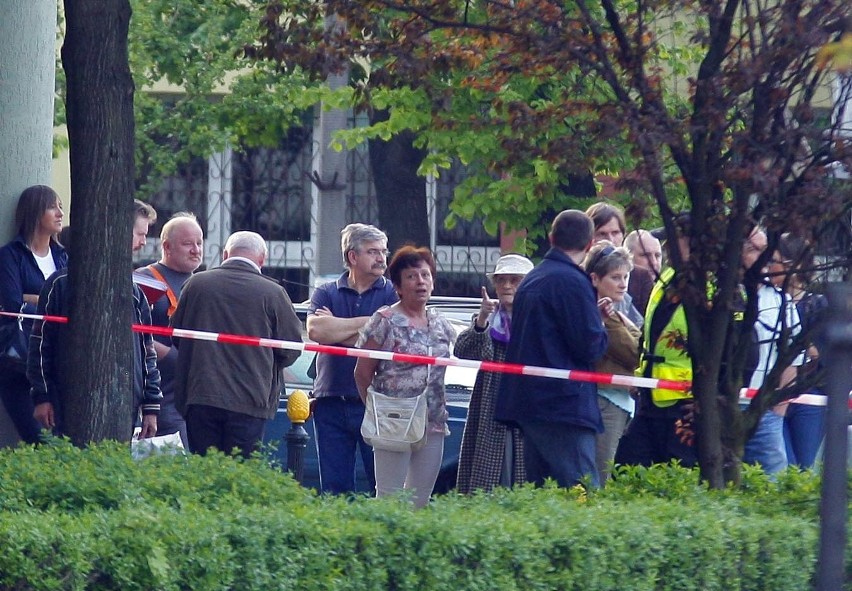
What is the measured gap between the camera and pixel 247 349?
25.5 feet

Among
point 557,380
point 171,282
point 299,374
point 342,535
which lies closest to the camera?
point 342,535

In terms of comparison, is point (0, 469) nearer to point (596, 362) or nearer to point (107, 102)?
point (107, 102)

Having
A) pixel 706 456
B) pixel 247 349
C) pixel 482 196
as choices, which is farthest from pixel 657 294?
pixel 482 196

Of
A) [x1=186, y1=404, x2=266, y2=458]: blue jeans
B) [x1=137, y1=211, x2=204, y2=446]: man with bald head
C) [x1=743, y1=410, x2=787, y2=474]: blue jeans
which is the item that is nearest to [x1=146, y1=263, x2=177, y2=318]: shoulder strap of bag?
[x1=137, y1=211, x2=204, y2=446]: man with bald head

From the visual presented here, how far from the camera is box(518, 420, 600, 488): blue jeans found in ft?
22.5

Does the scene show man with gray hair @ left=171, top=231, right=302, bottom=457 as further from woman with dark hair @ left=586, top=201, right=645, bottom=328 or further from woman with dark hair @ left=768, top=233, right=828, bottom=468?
woman with dark hair @ left=768, top=233, right=828, bottom=468

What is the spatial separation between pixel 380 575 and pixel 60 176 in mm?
19524

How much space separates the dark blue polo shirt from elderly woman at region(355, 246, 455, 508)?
0.94 feet

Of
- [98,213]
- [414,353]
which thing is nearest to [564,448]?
[414,353]

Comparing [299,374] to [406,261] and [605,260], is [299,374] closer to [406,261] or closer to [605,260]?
[406,261]

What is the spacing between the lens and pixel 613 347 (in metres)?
7.58

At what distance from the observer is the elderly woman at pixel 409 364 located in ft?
26.2

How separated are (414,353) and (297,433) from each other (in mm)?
1313

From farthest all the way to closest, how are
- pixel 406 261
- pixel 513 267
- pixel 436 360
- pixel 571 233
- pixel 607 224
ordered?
pixel 607 224 → pixel 513 267 → pixel 406 261 → pixel 436 360 → pixel 571 233
